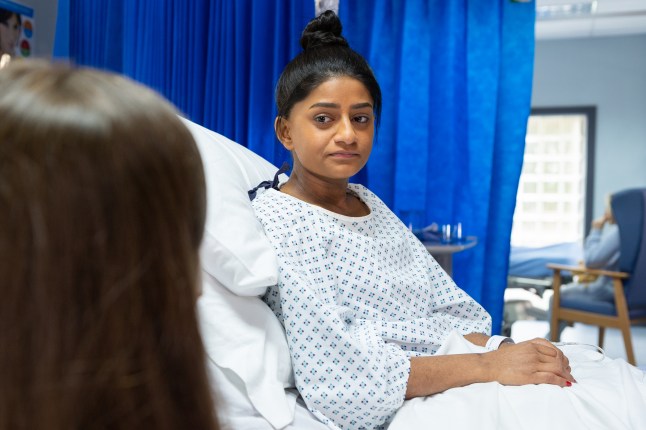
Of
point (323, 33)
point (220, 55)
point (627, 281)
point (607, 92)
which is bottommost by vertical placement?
point (627, 281)

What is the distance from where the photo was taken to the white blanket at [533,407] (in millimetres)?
1111

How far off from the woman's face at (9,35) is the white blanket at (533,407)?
271 centimetres

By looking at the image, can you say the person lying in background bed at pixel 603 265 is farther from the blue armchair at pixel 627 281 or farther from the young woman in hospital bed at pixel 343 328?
the young woman in hospital bed at pixel 343 328

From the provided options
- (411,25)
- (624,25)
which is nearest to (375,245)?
(411,25)

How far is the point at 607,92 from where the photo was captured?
283 inches

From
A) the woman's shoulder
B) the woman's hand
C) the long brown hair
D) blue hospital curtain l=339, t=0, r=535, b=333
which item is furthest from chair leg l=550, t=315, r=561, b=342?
the long brown hair

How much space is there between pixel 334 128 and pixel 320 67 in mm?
151

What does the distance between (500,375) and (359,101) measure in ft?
2.27

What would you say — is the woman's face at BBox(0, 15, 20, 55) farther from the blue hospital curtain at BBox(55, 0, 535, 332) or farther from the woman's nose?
the woman's nose

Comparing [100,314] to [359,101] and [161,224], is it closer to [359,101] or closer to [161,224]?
[161,224]

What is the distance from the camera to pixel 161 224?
1.46 ft

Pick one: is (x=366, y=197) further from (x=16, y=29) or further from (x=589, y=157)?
(x=589, y=157)

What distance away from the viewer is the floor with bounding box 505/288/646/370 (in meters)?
4.79

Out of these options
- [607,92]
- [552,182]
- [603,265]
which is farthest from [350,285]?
[552,182]
